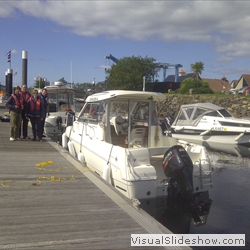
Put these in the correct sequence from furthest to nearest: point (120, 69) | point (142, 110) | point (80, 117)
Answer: point (120, 69) < point (80, 117) < point (142, 110)

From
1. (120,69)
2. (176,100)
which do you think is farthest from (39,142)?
(120,69)

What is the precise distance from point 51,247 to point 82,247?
33cm

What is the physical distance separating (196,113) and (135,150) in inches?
483

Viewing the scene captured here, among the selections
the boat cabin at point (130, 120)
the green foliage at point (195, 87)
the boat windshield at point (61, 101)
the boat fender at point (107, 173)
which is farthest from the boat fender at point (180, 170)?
the green foliage at point (195, 87)

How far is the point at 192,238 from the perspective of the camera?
5.32 metres

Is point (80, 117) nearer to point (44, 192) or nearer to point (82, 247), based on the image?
point (44, 192)

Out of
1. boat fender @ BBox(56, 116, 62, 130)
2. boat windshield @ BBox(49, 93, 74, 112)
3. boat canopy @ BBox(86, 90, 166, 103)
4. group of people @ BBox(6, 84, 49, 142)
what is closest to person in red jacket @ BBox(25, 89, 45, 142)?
group of people @ BBox(6, 84, 49, 142)

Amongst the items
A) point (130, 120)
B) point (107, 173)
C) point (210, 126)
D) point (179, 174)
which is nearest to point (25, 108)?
point (130, 120)

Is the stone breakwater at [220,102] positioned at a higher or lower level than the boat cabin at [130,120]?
higher

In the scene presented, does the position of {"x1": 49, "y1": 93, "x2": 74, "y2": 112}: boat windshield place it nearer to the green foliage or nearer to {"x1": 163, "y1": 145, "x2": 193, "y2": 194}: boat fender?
{"x1": 163, "y1": 145, "x2": 193, "y2": 194}: boat fender

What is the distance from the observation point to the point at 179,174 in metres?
6.14

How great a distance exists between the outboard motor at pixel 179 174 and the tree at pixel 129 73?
37.3 metres

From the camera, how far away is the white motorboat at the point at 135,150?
618 cm

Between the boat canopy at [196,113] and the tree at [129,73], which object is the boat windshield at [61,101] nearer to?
the boat canopy at [196,113]
